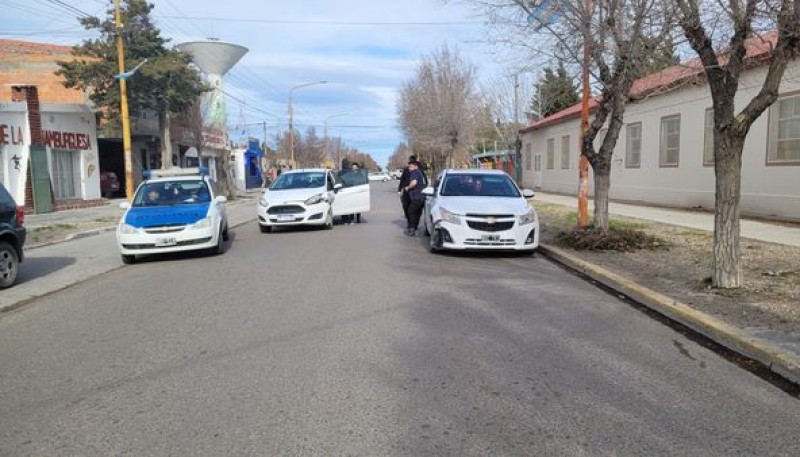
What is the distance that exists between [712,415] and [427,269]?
239 inches

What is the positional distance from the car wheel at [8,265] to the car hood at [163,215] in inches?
82.3

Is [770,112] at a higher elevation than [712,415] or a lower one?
higher

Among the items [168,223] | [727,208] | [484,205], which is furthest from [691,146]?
[168,223]

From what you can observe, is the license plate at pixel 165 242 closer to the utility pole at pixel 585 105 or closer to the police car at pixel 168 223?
the police car at pixel 168 223

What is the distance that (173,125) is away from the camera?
35031 mm

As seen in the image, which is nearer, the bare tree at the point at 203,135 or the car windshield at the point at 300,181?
the car windshield at the point at 300,181

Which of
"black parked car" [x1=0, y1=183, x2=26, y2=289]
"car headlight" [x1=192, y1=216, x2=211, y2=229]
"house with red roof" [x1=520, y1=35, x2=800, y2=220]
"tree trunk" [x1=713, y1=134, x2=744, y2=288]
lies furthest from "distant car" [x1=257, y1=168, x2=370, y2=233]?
"tree trunk" [x1=713, y1=134, x2=744, y2=288]

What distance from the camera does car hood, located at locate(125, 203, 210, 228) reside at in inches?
447

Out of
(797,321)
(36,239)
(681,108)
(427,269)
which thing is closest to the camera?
(797,321)

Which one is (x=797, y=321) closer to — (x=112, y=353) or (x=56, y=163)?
(x=112, y=353)

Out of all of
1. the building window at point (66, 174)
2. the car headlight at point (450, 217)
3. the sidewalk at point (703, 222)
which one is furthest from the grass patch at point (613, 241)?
the building window at point (66, 174)

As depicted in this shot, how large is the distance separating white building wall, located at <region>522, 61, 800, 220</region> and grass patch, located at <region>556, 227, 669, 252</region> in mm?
3791

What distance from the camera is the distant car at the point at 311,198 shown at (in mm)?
16047

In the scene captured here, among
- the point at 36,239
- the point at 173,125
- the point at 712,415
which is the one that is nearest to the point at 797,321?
the point at 712,415
